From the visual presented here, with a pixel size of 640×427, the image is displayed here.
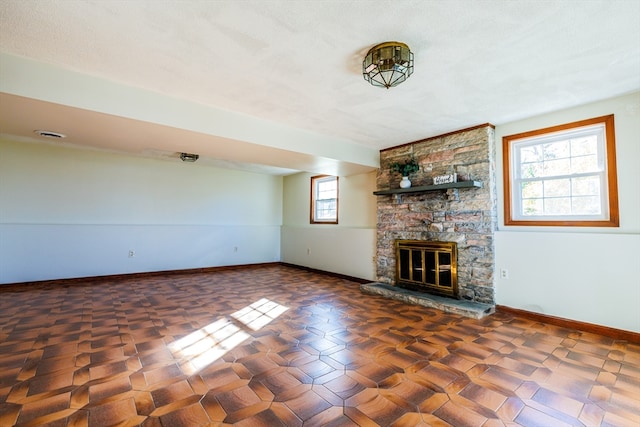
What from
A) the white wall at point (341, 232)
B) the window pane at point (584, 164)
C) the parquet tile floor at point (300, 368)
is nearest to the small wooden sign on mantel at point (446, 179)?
the window pane at point (584, 164)

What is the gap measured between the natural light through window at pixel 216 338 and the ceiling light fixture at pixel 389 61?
251 cm

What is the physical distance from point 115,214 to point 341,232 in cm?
425

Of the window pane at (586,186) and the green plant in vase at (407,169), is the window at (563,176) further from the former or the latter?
→ the green plant in vase at (407,169)

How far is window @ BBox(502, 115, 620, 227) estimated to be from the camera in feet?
9.63

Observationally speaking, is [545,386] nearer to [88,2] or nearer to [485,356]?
[485,356]

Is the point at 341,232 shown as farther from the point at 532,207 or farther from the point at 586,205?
the point at 586,205

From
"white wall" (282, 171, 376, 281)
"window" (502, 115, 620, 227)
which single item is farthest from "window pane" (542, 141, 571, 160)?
"white wall" (282, 171, 376, 281)

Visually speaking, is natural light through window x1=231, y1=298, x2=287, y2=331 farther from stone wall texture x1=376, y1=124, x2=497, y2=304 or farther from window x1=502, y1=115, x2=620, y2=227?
window x1=502, y1=115, x2=620, y2=227

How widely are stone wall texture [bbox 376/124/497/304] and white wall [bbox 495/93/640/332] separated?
0.79 feet

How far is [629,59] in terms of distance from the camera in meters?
2.25

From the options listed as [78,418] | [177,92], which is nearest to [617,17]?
[177,92]

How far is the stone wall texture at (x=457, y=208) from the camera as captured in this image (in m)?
3.62

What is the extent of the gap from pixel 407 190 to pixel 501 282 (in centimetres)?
163

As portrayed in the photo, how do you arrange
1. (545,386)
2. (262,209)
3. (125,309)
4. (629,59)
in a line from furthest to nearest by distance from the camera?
(262,209) → (125,309) → (629,59) → (545,386)
